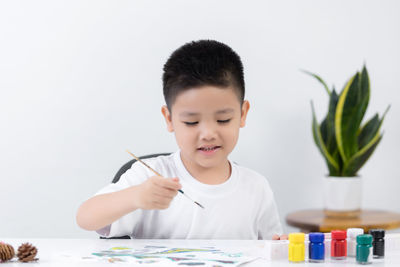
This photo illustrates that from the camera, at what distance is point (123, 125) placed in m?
2.38

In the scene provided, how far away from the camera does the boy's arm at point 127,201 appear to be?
1.02m

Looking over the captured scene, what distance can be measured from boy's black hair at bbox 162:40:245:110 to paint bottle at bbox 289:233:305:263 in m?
0.42

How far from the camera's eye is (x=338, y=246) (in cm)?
98

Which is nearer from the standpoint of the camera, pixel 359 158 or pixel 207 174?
pixel 207 174

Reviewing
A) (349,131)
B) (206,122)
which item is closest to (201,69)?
(206,122)

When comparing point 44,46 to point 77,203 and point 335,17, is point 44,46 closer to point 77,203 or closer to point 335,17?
point 77,203

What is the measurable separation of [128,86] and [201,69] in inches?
47.3

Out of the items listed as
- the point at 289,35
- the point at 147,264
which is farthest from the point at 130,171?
the point at 289,35

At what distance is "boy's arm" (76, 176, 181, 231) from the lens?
102cm

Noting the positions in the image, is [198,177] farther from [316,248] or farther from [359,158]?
[359,158]

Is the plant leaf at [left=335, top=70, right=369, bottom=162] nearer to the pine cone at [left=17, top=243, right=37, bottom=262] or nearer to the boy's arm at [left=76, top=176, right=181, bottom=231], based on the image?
the boy's arm at [left=76, top=176, right=181, bottom=231]

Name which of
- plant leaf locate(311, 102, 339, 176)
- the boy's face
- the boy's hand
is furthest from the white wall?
the boy's hand

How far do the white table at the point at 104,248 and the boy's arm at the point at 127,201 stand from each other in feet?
0.19

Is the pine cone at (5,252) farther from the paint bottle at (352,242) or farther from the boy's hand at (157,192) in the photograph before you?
the paint bottle at (352,242)
